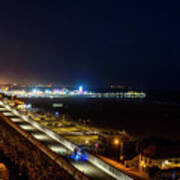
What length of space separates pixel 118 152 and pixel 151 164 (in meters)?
4.27

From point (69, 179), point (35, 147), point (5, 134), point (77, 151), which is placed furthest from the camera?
point (5, 134)

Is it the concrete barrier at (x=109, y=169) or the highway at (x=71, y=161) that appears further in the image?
the highway at (x=71, y=161)

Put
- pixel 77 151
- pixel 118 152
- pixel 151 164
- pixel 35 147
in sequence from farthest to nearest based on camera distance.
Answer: pixel 118 152
pixel 35 147
pixel 77 151
pixel 151 164

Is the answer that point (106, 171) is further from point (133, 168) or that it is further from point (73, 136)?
point (73, 136)

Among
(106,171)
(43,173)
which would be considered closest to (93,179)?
(106,171)

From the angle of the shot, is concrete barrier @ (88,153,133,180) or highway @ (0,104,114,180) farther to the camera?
highway @ (0,104,114,180)

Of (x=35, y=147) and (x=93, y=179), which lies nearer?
(x=93, y=179)

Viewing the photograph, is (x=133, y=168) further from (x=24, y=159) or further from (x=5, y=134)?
(x=5, y=134)

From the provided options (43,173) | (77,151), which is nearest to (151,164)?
(77,151)

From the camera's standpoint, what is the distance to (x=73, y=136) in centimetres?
1933

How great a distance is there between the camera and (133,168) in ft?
37.6

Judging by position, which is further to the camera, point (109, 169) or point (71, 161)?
point (71, 161)

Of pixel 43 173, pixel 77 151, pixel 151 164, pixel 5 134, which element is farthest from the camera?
pixel 5 134

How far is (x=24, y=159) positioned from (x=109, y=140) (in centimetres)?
673
